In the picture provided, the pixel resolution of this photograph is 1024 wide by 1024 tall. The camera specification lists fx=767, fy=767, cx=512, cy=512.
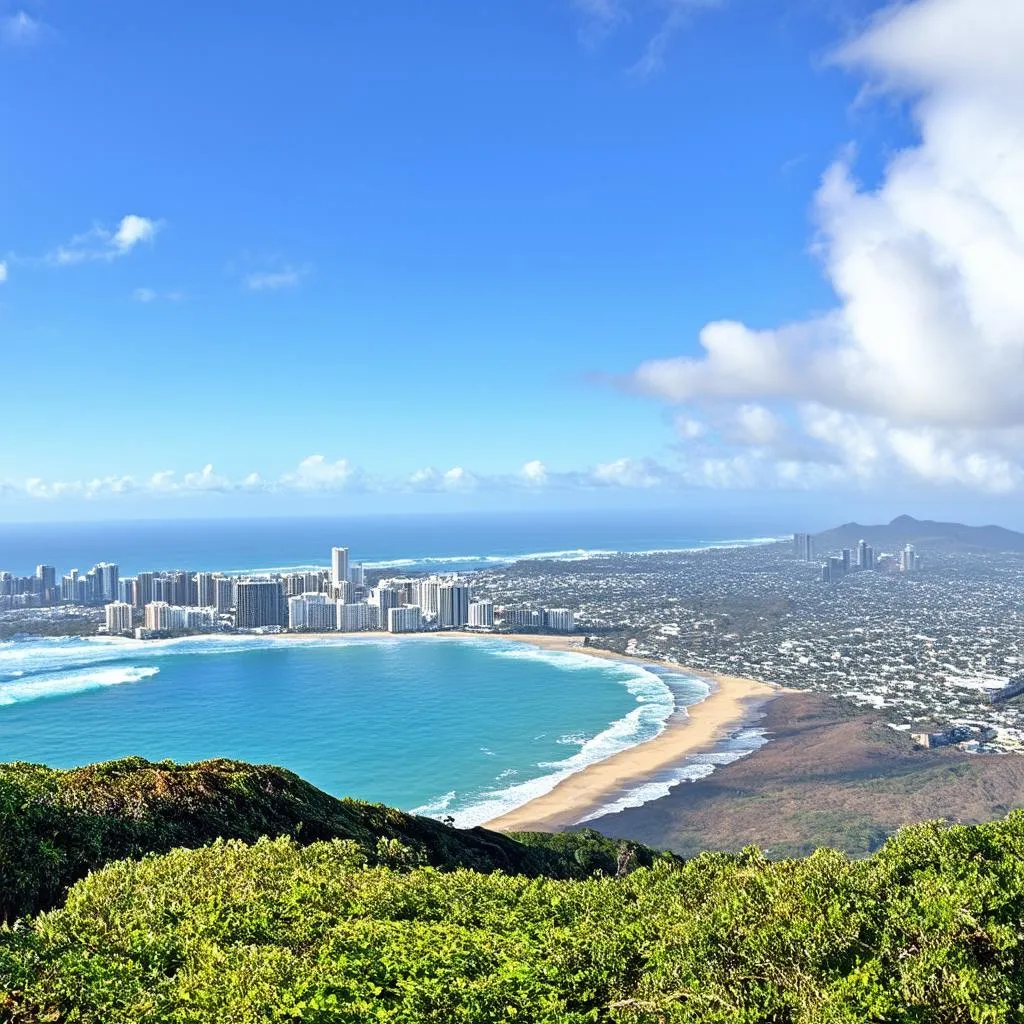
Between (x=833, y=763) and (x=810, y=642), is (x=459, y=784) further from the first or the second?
(x=810, y=642)

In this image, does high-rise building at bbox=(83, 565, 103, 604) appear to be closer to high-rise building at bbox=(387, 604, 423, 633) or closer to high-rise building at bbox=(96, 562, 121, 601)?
high-rise building at bbox=(96, 562, 121, 601)

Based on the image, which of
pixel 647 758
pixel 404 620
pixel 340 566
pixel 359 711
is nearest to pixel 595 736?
pixel 647 758

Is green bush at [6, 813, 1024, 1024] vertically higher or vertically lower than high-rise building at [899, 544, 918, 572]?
higher

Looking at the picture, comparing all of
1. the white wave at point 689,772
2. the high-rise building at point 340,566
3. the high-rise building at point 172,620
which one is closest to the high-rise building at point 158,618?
the high-rise building at point 172,620

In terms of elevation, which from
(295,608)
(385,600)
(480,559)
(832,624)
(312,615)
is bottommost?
(832,624)

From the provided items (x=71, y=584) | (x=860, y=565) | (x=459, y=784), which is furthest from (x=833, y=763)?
(x=860, y=565)

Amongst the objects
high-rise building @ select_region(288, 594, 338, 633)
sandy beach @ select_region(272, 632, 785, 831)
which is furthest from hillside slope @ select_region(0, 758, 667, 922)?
high-rise building @ select_region(288, 594, 338, 633)

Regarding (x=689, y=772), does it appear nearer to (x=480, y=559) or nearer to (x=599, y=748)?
(x=599, y=748)
